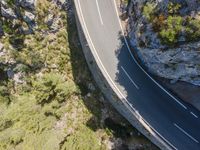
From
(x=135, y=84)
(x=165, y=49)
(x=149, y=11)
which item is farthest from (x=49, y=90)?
(x=149, y=11)

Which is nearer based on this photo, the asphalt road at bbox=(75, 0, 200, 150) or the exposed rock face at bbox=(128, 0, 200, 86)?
the exposed rock face at bbox=(128, 0, 200, 86)

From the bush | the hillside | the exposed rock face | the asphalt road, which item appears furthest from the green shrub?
the hillside

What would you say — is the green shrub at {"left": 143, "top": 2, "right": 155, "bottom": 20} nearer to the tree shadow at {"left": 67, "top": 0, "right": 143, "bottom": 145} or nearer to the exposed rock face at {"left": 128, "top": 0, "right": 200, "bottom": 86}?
the exposed rock face at {"left": 128, "top": 0, "right": 200, "bottom": 86}

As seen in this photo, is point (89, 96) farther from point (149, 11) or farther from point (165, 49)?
point (149, 11)

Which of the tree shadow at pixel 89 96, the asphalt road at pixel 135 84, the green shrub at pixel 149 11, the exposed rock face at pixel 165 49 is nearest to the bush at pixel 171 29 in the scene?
the exposed rock face at pixel 165 49

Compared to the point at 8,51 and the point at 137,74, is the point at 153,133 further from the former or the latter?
the point at 8,51

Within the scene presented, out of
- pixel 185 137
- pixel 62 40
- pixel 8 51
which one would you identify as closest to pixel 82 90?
pixel 62 40

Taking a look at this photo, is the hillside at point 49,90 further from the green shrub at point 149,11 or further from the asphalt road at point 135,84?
the green shrub at point 149,11
